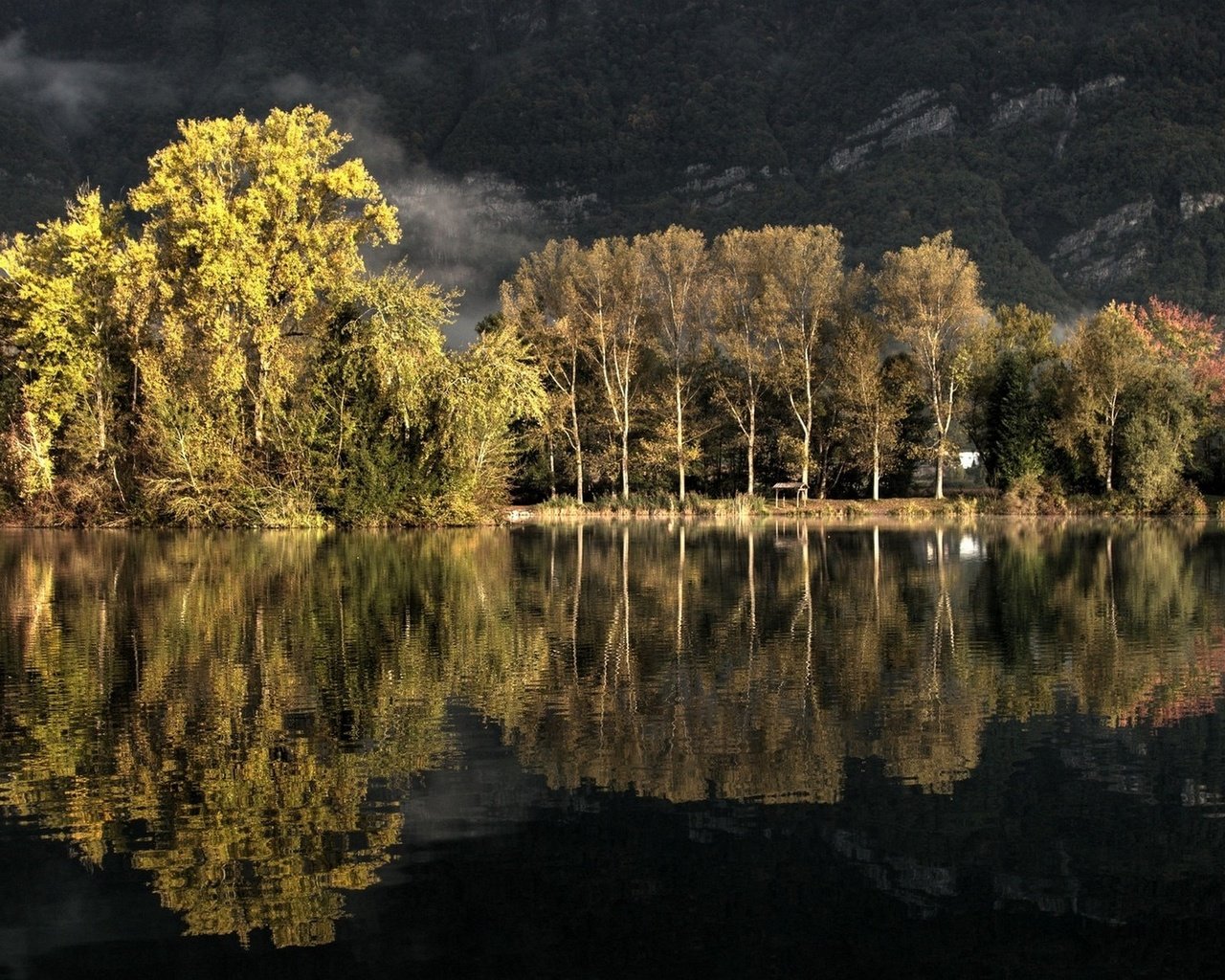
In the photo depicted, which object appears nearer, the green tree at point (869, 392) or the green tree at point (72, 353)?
the green tree at point (72, 353)

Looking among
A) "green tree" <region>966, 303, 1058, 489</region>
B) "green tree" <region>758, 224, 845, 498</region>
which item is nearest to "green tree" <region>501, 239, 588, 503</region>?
"green tree" <region>758, 224, 845, 498</region>

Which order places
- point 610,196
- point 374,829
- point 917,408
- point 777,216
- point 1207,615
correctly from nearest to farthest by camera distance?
point 374,829 → point 1207,615 → point 917,408 → point 777,216 → point 610,196

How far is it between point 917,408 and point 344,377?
36.7m

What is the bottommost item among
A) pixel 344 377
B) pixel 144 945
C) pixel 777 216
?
pixel 144 945

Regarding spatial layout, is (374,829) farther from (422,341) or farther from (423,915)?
(422,341)

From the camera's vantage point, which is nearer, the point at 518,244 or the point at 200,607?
the point at 200,607

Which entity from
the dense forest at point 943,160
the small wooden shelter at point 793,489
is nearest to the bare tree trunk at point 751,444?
the small wooden shelter at point 793,489

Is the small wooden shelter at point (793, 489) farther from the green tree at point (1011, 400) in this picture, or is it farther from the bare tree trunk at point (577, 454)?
the bare tree trunk at point (577, 454)

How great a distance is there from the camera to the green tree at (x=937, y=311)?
222 feet

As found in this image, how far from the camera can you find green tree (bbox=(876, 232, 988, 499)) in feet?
222

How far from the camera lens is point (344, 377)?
50875 mm

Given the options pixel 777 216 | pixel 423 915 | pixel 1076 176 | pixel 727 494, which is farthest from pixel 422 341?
pixel 1076 176

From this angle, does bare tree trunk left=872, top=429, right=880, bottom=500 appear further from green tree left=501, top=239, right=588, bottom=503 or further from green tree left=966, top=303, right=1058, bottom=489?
green tree left=501, top=239, right=588, bottom=503

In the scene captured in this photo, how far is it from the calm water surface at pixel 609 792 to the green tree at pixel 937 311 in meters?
48.7
